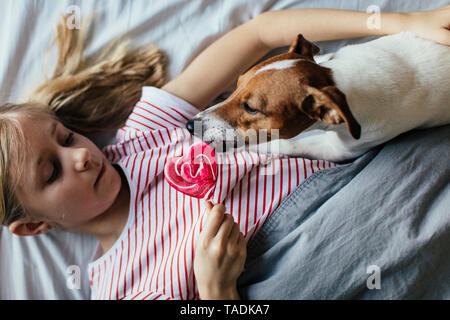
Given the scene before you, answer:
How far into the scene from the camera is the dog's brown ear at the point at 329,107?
0.68m

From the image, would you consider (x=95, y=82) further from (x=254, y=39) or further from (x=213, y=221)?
(x=213, y=221)

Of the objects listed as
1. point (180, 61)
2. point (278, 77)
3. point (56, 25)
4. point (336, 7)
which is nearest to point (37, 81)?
point (56, 25)

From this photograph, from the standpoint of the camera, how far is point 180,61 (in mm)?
1082

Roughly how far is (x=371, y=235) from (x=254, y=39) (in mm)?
539

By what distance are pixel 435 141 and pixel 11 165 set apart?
929 millimetres

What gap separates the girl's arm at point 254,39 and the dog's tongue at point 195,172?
20 cm

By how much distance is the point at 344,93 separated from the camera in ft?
2.47

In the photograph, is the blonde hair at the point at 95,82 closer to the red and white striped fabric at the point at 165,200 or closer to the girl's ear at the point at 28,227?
the red and white striped fabric at the point at 165,200

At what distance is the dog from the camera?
29.1 inches

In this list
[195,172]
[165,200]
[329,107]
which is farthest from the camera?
[165,200]

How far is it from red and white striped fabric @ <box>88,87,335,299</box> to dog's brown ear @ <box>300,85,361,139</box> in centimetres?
19

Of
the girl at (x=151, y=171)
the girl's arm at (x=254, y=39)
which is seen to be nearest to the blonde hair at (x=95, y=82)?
the girl at (x=151, y=171)

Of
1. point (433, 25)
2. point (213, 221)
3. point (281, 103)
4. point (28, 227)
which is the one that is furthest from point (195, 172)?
point (433, 25)
